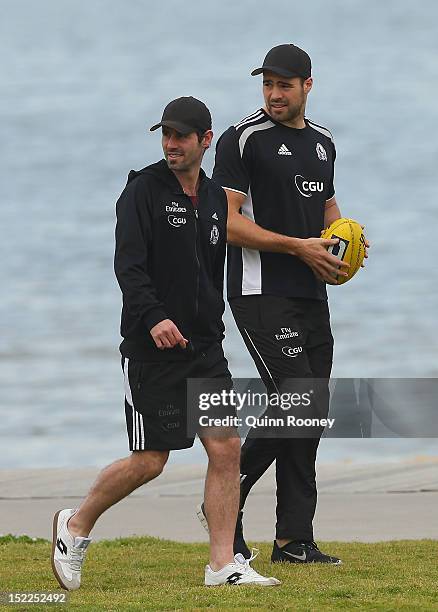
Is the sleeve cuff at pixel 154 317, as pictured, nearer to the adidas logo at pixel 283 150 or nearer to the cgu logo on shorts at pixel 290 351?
the cgu logo on shorts at pixel 290 351

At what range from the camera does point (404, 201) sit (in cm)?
2745

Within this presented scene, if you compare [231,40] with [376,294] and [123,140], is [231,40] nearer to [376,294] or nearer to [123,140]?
[123,140]

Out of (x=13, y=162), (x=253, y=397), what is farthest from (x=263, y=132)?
(x=13, y=162)

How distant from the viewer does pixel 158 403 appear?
673 cm

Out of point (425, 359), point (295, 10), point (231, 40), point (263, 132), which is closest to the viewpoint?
point (263, 132)

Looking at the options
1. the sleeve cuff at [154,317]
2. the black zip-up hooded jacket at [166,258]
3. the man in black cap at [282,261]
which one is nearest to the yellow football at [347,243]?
the man in black cap at [282,261]

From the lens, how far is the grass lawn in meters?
6.36

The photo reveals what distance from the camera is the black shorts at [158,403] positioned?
6711mm

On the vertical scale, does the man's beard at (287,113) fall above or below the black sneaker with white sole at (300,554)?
above

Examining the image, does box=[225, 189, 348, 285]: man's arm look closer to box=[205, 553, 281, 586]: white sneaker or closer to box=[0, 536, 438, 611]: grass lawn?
box=[0, 536, 438, 611]: grass lawn

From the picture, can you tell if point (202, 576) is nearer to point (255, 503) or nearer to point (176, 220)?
point (176, 220)

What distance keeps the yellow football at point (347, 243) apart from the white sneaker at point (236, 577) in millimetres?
1511

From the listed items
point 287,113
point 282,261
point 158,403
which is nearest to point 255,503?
point 282,261

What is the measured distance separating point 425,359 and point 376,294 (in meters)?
3.83
